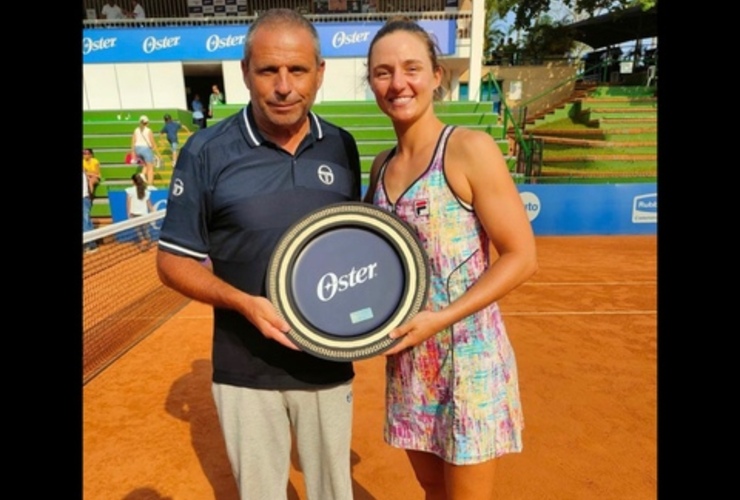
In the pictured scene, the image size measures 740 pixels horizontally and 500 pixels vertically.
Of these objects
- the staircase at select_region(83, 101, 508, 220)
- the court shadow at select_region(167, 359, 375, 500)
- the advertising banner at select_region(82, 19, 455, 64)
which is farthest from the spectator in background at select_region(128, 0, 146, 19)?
the court shadow at select_region(167, 359, 375, 500)

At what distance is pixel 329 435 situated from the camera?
2.08m

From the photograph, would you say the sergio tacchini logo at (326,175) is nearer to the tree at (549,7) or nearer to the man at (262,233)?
the man at (262,233)

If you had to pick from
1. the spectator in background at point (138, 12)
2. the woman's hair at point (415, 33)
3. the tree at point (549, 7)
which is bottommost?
the woman's hair at point (415, 33)

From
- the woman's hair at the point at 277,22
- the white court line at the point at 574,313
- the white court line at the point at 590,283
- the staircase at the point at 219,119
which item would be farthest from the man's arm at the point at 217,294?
the staircase at the point at 219,119

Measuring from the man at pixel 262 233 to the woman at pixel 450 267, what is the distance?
27cm

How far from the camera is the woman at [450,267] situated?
1.67m

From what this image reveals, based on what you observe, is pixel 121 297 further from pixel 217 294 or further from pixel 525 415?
pixel 217 294

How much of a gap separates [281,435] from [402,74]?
5.14 ft

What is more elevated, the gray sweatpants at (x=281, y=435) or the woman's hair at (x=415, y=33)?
the woman's hair at (x=415, y=33)

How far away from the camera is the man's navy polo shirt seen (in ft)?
6.07

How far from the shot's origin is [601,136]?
19922 mm

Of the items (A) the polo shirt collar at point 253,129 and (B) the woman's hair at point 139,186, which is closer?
(A) the polo shirt collar at point 253,129

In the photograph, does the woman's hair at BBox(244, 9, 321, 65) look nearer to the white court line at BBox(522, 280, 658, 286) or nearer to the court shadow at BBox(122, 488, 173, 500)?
the court shadow at BBox(122, 488, 173, 500)

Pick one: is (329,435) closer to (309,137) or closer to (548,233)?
(309,137)
